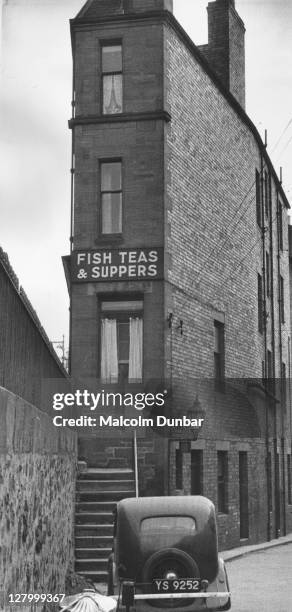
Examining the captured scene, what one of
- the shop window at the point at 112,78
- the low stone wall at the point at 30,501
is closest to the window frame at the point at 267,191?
the shop window at the point at 112,78

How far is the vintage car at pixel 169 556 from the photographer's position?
9531 millimetres

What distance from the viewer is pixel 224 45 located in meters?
24.8

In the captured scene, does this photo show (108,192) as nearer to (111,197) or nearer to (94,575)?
(111,197)

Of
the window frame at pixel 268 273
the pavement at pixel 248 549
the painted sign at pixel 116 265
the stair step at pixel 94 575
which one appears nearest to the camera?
the stair step at pixel 94 575

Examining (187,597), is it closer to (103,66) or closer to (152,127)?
(152,127)

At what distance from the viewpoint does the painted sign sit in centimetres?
1848

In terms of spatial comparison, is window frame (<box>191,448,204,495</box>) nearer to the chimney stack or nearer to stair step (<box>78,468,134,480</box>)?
stair step (<box>78,468,134,480</box>)

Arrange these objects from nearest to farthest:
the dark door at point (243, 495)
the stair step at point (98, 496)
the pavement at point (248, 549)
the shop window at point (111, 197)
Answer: the stair step at point (98, 496) < the shop window at point (111, 197) < the pavement at point (248, 549) < the dark door at point (243, 495)

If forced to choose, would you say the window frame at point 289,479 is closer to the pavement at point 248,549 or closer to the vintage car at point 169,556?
the pavement at point 248,549

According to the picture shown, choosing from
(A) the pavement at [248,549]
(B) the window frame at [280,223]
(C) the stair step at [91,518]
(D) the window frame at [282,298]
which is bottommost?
(A) the pavement at [248,549]

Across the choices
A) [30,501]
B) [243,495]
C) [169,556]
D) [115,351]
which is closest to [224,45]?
[115,351]

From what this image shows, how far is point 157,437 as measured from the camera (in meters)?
17.9

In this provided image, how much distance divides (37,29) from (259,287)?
1650cm

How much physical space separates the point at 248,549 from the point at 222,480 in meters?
1.66
